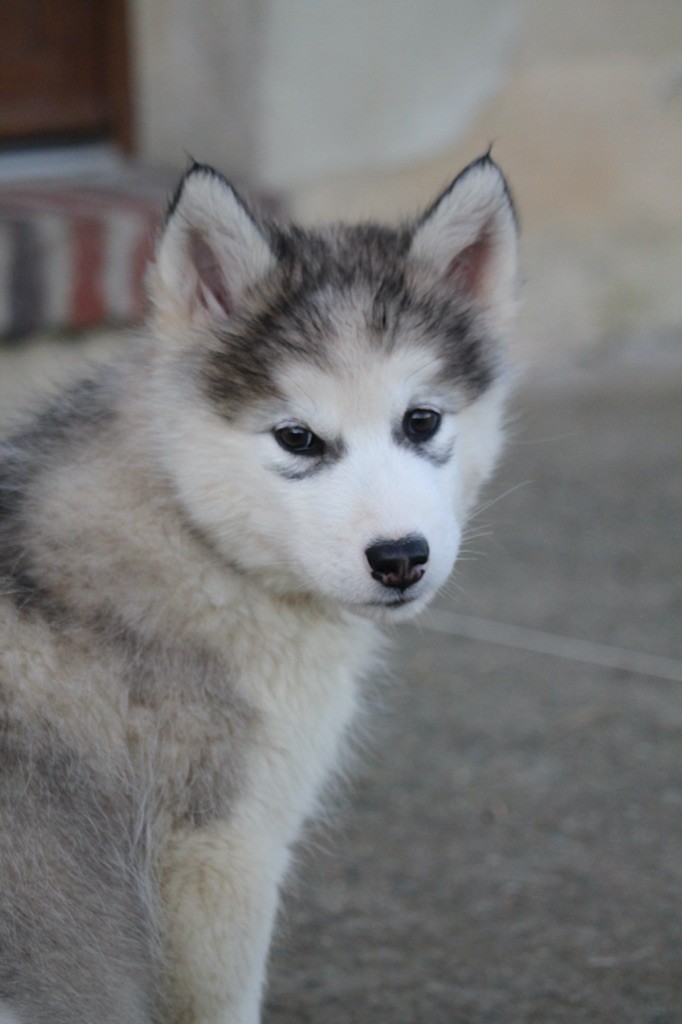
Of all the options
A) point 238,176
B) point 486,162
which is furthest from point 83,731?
point 238,176

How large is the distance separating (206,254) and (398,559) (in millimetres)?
→ 864

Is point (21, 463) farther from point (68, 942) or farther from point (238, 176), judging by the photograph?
point (238, 176)

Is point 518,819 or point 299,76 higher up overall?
point 299,76

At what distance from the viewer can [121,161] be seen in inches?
237

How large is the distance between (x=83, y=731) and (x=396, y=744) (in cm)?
196

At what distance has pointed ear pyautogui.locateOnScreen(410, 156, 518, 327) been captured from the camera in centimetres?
275

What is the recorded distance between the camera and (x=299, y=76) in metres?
5.84

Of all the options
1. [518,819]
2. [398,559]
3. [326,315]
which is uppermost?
[326,315]

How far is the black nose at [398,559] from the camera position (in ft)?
7.79

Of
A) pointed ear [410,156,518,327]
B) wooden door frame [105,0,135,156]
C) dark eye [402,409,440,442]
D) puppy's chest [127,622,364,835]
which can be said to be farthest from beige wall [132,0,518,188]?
puppy's chest [127,622,364,835]

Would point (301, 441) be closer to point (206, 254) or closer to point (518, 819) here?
point (206, 254)

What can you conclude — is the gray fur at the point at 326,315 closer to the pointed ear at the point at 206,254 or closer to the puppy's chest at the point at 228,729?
the pointed ear at the point at 206,254

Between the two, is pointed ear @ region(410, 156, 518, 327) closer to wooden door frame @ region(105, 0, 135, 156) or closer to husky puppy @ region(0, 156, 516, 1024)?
husky puppy @ region(0, 156, 516, 1024)

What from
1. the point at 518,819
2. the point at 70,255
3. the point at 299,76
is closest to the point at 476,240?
the point at 518,819
